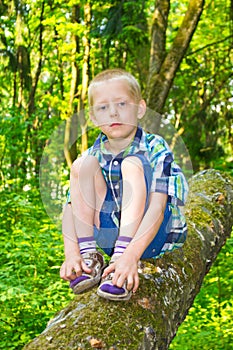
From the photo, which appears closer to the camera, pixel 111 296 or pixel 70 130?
pixel 111 296

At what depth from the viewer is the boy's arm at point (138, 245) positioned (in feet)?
7.18

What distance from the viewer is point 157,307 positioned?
231cm

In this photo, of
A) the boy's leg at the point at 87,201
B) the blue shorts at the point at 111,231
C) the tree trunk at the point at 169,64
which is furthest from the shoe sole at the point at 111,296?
the tree trunk at the point at 169,64

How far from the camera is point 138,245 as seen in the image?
228 cm

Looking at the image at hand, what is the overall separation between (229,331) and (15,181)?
209 inches

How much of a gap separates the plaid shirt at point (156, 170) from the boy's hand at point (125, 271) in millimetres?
316

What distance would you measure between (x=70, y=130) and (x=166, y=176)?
617mm

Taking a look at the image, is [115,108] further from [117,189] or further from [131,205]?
[131,205]

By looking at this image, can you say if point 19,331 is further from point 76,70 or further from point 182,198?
point 76,70

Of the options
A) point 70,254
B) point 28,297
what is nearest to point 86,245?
point 70,254

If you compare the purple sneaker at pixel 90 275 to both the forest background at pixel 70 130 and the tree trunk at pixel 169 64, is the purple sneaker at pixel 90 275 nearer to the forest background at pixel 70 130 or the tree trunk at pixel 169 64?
the forest background at pixel 70 130

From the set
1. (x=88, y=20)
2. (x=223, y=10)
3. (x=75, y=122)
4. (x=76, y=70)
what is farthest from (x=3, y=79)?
(x=75, y=122)

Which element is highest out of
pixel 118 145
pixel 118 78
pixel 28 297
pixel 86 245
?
pixel 118 78

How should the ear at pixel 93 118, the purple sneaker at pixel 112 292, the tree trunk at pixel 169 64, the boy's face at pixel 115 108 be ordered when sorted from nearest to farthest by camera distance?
the purple sneaker at pixel 112 292 < the boy's face at pixel 115 108 < the ear at pixel 93 118 < the tree trunk at pixel 169 64
